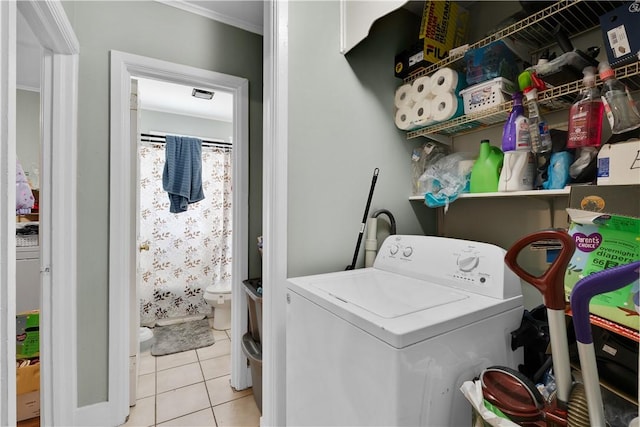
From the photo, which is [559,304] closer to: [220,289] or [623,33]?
[623,33]

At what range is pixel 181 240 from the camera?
357cm

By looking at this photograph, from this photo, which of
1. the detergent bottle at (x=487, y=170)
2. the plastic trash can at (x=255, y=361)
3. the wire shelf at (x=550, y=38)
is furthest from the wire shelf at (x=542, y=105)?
the plastic trash can at (x=255, y=361)

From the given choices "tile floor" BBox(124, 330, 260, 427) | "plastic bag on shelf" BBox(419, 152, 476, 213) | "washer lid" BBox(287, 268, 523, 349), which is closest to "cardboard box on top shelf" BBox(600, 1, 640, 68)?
"plastic bag on shelf" BBox(419, 152, 476, 213)

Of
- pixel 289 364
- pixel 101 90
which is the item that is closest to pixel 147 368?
pixel 289 364

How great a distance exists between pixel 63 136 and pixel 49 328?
1.01 meters

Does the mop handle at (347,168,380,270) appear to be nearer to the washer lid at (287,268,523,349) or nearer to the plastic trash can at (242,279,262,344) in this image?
the washer lid at (287,268,523,349)

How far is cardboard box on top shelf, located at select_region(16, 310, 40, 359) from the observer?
1.90 meters

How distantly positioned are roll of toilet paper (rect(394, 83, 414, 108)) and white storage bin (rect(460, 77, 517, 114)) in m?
0.26

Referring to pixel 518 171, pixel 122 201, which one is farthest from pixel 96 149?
pixel 518 171

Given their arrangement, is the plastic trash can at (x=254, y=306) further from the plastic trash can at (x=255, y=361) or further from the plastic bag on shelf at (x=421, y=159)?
the plastic bag on shelf at (x=421, y=159)

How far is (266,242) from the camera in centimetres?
136

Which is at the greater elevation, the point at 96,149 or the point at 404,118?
the point at 404,118

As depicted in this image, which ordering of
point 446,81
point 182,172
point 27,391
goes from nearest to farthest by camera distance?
point 446,81 → point 27,391 → point 182,172

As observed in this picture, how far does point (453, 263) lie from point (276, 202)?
0.76 m
